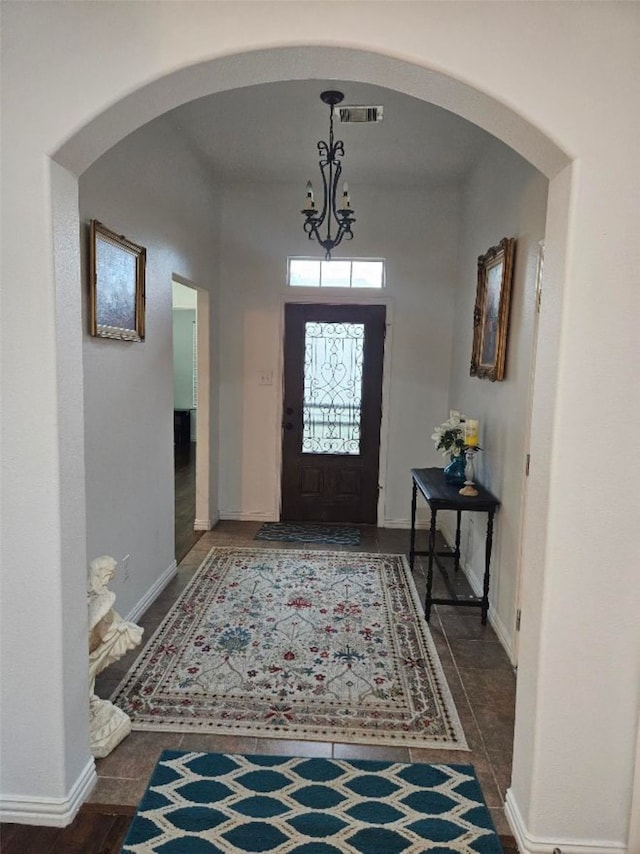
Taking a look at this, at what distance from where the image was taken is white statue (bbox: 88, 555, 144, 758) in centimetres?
213

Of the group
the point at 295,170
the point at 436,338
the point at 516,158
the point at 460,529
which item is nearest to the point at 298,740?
the point at 460,529

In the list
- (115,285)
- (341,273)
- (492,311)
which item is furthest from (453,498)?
(341,273)

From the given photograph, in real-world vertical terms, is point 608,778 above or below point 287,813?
above

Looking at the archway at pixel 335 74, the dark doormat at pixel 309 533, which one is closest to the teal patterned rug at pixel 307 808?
the archway at pixel 335 74

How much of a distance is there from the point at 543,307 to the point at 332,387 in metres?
3.32

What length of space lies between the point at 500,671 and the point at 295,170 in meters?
3.80

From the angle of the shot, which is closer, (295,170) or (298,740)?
(298,740)

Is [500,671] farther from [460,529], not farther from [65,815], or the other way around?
[65,815]

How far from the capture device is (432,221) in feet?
15.9

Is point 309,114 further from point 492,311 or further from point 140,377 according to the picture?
point 140,377

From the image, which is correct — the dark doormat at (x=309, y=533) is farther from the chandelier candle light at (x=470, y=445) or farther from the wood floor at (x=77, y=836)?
the wood floor at (x=77, y=836)

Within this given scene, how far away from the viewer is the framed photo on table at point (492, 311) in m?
3.24

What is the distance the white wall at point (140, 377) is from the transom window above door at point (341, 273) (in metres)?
1.06

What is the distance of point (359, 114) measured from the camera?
3.24 meters
